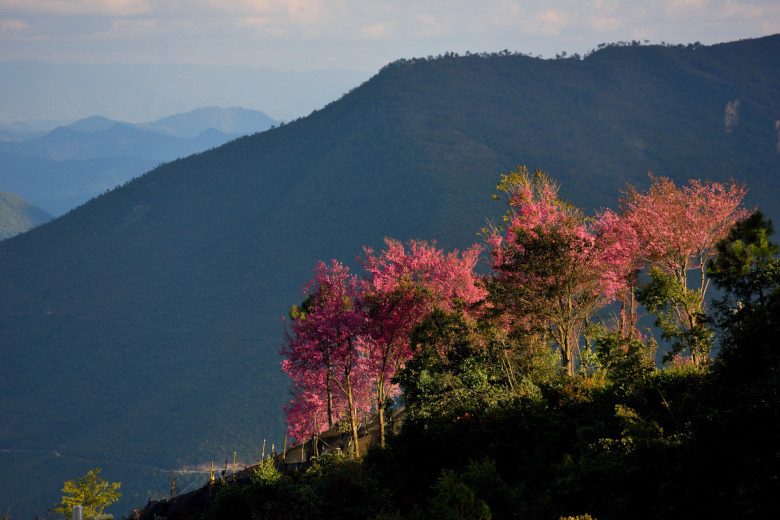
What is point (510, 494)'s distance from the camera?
18328 millimetres

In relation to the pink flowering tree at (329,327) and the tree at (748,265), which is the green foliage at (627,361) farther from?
the pink flowering tree at (329,327)

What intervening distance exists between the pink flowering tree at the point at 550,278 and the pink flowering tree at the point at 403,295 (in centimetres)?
315

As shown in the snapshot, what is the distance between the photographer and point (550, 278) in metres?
26.4

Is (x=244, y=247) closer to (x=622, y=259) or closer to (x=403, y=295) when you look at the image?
(x=403, y=295)

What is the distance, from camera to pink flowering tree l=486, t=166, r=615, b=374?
25.8 metres

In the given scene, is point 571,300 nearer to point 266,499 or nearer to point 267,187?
point 266,499

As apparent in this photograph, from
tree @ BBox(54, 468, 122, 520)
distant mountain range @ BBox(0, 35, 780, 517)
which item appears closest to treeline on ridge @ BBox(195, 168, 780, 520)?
tree @ BBox(54, 468, 122, 520)

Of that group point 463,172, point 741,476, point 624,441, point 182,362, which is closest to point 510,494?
point 624,441

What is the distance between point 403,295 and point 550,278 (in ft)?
25.8

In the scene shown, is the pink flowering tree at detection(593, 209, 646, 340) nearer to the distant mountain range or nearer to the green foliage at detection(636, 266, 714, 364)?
the green foliage at detection(636, 266, 714, 364)

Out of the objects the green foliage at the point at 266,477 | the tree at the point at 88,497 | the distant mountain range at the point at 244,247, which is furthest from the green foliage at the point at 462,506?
the distant mountain range at the point at 244,247

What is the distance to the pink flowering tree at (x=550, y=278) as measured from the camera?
25812 mm

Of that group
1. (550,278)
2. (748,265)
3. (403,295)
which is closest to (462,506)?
(748,265)

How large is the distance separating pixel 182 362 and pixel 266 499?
120632mm
